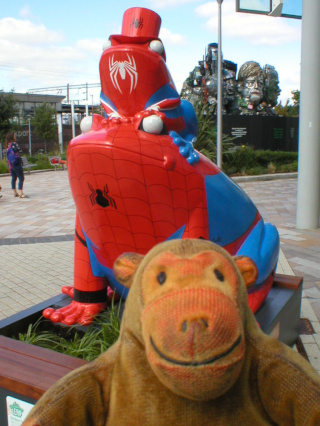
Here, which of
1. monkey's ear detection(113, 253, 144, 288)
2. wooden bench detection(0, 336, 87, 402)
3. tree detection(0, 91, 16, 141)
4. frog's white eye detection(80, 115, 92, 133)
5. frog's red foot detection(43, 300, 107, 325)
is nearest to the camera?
monkey's ear detection(113, 253, 144, 288)

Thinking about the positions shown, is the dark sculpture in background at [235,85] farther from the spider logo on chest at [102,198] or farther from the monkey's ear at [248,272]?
the monkey's ear at [248,272]

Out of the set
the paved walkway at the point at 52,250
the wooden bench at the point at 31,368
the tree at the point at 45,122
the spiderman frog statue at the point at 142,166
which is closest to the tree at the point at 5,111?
the tree at the point at 45,122

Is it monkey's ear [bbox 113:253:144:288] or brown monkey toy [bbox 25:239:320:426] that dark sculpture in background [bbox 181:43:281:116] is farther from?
brown monkey toy [bbox 25:239:320:426]

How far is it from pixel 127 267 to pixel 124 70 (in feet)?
3.73

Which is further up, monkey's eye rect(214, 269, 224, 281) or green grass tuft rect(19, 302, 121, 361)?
monkey's eye rect(214, 269, 224, 281)

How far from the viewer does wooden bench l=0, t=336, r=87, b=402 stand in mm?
1841

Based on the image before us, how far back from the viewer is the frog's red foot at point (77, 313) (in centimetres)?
263

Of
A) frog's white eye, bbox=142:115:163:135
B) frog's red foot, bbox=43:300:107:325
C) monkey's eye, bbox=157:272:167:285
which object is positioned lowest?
frog's red foot, bbox=43:300:107:325

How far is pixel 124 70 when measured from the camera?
2080 mm

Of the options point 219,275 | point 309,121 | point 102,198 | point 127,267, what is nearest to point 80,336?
point 102,198

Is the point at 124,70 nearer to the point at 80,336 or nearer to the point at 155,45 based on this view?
the point at 155,45

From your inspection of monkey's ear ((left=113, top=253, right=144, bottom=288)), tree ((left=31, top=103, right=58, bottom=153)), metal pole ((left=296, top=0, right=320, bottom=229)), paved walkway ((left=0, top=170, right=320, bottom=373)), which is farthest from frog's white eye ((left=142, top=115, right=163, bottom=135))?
tree ((left=31, top=103, right=58, bottom=153))

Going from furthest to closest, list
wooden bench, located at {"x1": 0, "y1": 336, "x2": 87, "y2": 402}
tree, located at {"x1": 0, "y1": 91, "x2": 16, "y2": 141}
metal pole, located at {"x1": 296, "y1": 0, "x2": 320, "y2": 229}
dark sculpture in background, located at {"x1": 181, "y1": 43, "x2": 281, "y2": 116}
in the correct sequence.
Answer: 1. tree, located at {"x1": 0, "y1": 91, "x2": 16, "y2": 141}
2. dark sculpture in background, located at {"x1": 181, "y1": 43, "x2": 281, "y2": 116}
3. metal pole, located at {"x1": 296, "y1": 0, "x2": 320, "y2": 229}
4. wooden bench, located at {"x1": 0, "y1": 336, "x2": 87, "y2": 402}

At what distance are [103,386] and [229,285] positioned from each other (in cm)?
47
